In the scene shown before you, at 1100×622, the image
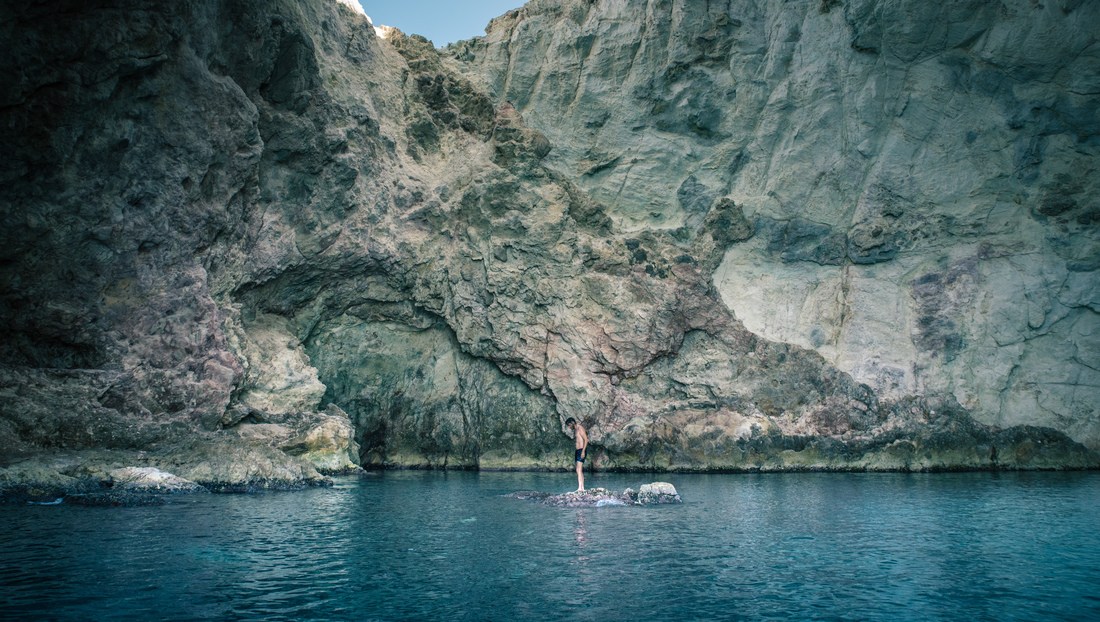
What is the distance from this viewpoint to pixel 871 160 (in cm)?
3562

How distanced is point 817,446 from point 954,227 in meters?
13.2

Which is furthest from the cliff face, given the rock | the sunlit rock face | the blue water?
the blue water

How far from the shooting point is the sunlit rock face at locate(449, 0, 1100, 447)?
32062 millimetres

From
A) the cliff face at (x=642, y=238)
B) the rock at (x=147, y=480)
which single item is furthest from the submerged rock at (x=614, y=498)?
the cliff face at (x=642, y=238)

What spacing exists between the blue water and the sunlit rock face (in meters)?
16.4

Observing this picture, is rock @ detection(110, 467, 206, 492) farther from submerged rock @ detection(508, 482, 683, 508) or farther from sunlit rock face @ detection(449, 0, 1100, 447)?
sunlit rock face @ detection(449, 0, 1100, 447)

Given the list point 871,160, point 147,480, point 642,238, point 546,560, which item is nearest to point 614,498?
point 546,560

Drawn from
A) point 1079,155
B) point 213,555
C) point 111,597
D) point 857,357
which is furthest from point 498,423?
point 1079,155

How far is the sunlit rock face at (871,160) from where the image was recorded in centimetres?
3206

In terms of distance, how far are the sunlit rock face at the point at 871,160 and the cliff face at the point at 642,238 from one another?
13 cm

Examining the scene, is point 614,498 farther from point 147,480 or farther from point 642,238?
point 642,238

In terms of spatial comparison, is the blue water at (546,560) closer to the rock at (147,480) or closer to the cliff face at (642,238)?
the rock at (147,480)

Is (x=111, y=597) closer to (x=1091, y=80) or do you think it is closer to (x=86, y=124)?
(x=86, y=124)

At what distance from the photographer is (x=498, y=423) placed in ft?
109
